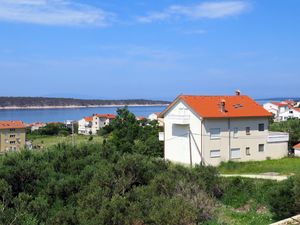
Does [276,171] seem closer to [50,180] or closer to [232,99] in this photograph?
[232,99]

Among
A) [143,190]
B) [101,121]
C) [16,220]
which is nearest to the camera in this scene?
[16,220]

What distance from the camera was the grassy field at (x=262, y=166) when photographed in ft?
100.0

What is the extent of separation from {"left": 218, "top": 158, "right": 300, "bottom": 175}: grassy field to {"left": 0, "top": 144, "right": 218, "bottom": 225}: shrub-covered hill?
33.2 ft

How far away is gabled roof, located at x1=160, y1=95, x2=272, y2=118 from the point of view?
35.3m

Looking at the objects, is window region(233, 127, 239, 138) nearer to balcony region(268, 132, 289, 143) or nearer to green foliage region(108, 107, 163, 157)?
balcony region(268, 132, 289, 143)

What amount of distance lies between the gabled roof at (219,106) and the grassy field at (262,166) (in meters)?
4.11

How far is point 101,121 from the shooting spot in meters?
118

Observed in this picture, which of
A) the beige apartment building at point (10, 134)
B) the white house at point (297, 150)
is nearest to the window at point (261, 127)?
the white house at point (297, 150)

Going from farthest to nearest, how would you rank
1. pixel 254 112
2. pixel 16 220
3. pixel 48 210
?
pixel 254 112
pixel 48 210
pixel 16 220

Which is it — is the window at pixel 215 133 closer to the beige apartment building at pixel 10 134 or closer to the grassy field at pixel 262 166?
the grassy field at pixel 262 166

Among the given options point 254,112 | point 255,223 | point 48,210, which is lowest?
point 255,223

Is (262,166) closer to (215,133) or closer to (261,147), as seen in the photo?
(215,133)

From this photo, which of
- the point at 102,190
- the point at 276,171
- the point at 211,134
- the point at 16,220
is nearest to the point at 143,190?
the point at 102,190

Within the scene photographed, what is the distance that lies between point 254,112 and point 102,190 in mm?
25638
